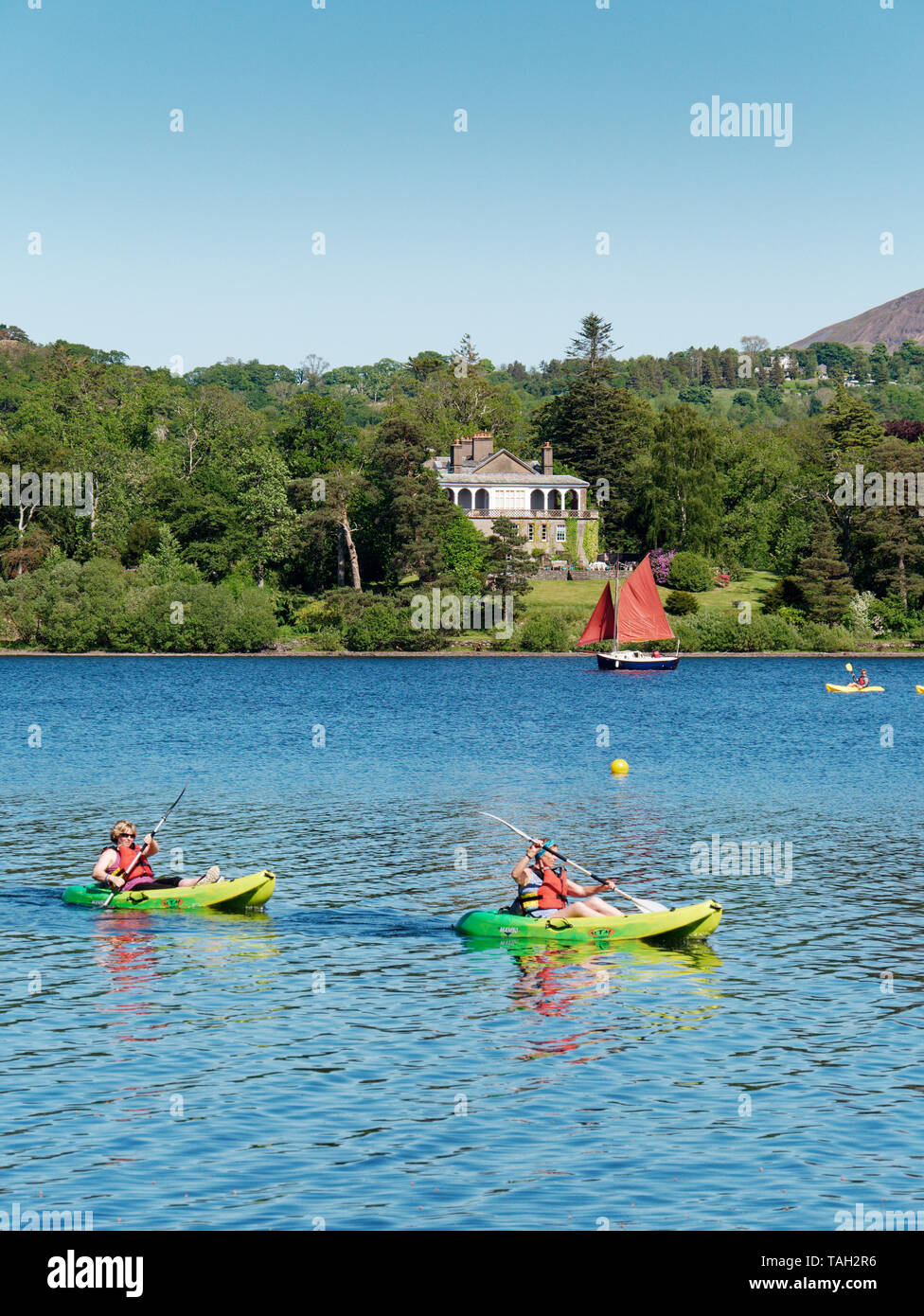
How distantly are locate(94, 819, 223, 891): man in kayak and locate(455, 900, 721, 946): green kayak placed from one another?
6771 mm

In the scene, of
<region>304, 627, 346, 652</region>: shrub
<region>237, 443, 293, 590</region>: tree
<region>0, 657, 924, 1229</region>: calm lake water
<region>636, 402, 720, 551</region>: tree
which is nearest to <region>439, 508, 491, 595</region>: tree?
<region>304, 627, 346, 652</region>: shrub

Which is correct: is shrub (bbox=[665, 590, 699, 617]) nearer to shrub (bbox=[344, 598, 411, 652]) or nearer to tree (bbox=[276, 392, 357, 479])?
shrub (bbox=[344, 598, 411, 652])

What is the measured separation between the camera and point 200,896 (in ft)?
102

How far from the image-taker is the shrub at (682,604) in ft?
474

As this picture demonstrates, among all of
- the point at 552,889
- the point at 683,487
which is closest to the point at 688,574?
the point at 683,487

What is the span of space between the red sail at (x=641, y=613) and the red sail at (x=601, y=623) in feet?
3.20

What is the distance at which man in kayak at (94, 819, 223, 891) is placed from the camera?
102ft

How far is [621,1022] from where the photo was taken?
75.7ft

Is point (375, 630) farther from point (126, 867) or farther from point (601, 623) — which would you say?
point (126, 867)

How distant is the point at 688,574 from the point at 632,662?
3140 cm

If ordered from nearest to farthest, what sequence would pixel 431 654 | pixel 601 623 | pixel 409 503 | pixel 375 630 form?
1. pixel 601 623
2. pixel 431 654
3. pixel 375 630
4. pixel 409 503

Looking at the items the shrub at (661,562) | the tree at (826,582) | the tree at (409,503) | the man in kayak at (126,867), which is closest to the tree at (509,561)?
the tree at (409,503)

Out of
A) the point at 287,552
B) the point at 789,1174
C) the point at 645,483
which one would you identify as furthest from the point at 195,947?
the point at 645,483
